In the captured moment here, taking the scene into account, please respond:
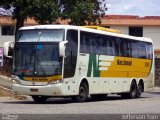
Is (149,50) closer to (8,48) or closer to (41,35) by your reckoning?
(41,35)

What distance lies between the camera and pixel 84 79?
25016 millimetres

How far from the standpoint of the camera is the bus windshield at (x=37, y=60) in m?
23.2

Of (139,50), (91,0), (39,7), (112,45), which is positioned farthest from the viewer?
(91,0)

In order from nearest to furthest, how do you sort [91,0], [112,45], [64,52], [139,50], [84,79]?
[64,52]
[84,79]
[112,45]
[139,50]
[91,0]

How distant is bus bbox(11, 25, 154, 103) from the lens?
23188 millimetres

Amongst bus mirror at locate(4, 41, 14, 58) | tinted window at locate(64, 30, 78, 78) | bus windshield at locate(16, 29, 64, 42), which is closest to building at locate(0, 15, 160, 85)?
bus mirror at locate(4, 41, 14, 58)

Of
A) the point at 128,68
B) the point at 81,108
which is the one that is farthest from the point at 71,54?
the point at 128,68

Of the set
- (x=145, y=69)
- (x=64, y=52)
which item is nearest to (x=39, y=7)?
(x=145, y=69)

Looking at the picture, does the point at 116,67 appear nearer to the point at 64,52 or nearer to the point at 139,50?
the point at 139,50

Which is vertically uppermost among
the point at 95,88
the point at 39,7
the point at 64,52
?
the point at 39,7

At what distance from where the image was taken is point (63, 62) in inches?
912

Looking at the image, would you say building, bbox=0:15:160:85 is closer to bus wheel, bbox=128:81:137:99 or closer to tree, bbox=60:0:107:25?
tree, bbox=60:0:107:25

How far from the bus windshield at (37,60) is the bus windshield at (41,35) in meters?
0.29

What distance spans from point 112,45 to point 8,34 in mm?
43434
